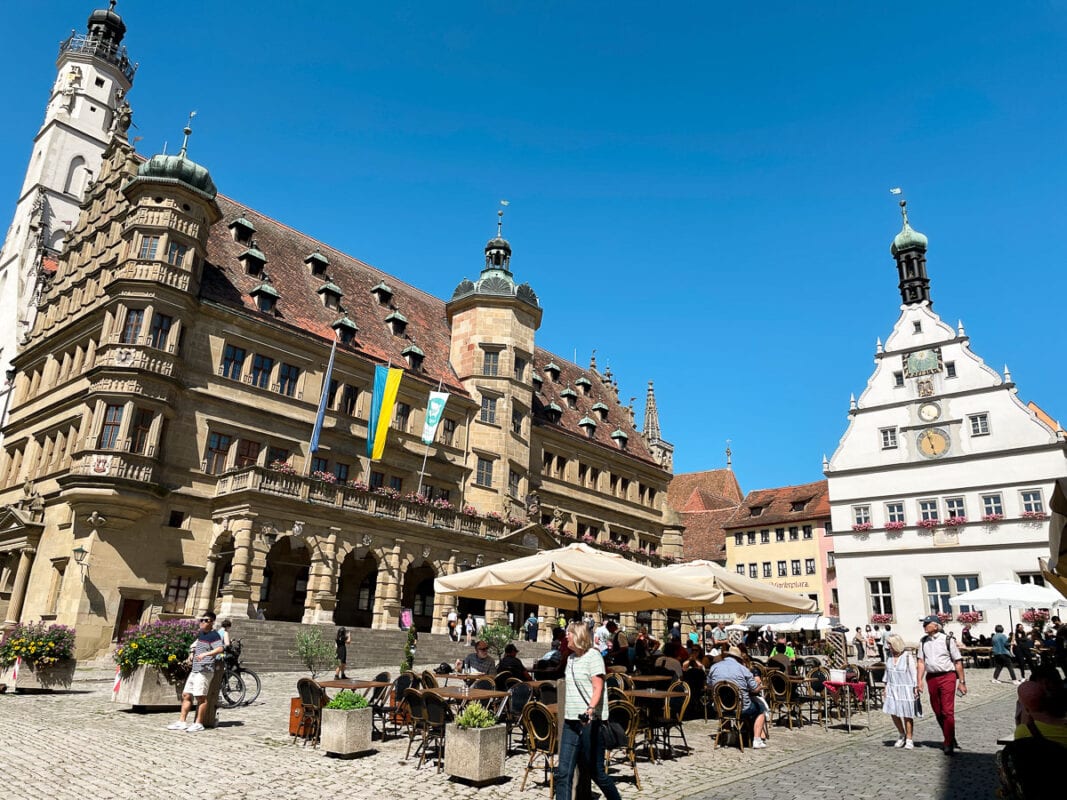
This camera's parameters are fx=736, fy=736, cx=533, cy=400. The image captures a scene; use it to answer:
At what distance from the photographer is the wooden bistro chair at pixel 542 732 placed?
9320 mm

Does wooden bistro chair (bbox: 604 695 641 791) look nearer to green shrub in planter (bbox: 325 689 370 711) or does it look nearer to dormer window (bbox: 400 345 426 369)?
green shrub in planter (bbox: 325 689 370 711)

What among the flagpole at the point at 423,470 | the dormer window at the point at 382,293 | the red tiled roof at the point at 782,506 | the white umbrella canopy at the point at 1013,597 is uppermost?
the dormer window at the point at 382,293

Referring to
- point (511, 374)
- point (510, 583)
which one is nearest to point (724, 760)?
point (510, 583)

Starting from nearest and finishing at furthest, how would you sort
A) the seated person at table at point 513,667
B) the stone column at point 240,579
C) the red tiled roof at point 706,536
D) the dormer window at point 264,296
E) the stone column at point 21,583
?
1. the seated person at table at point 513,667
2. the stone column at point 240,579
3. the stone column at point 21,583
4. the dormer window at point 264,296
5. the red tiled roof at point 706,536

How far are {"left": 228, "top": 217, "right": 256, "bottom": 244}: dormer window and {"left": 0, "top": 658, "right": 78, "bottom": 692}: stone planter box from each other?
22572mm

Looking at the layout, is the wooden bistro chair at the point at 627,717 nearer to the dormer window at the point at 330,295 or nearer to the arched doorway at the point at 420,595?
the arched doorway at the point at 420,595

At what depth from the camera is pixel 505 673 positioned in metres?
12.4

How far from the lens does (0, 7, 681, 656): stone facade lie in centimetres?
2564

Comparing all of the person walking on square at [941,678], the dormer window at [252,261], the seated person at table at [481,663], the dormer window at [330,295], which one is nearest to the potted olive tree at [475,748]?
the seated person at table at [481,663]

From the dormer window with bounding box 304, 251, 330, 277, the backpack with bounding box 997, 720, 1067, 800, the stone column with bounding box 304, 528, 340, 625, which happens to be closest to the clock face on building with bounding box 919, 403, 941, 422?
the stone column with bounding box 304, 528, 340, 625

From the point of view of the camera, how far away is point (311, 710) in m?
11.4

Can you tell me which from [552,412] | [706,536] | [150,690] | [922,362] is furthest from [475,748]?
[706,536]

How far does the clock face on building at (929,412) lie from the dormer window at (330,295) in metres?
32.7

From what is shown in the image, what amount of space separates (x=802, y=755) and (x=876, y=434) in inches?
1434
